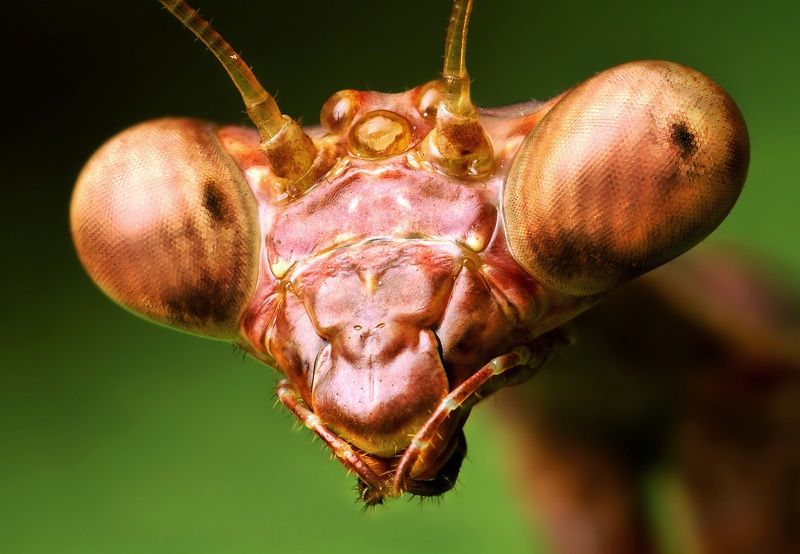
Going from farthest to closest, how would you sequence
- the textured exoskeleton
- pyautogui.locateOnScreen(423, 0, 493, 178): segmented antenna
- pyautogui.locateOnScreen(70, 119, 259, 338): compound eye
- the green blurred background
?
the green blurred background → pyautogui.locateOnScreen(70, 119, 259, 338): compound eye → pyautogui.locateOnScreen(423, 0, 493, 178): segmented antenna → the textured exoskeleton

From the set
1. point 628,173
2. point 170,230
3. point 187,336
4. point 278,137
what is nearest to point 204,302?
point 170,230

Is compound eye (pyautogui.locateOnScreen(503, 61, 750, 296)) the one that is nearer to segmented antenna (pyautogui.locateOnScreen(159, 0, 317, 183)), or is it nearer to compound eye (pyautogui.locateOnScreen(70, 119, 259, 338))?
segmented antenna (pyautogui.locateOnScreen(159, 0, 317, 183))

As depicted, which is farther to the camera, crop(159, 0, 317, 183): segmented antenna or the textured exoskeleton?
crop(159, 0, 317, 183): segmented antenna

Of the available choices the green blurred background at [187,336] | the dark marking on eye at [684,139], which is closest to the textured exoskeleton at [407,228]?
the dark marking on eye at [684,139]

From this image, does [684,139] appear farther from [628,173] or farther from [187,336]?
[187,336]

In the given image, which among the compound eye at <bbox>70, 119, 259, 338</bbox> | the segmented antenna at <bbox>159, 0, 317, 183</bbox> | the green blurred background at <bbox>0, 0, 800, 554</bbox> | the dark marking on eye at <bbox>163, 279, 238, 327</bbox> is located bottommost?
the green blurred background at <bbox>0, 0, 800, 554</bbox>

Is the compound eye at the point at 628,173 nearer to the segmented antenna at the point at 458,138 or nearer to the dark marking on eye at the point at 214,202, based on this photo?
the segmented antenna at the point at 458,138

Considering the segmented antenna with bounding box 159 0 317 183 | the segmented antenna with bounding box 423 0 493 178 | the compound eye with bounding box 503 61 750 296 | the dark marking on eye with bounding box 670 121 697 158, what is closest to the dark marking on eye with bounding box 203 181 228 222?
the segmented antenna with bounding box 159 0 317 183
